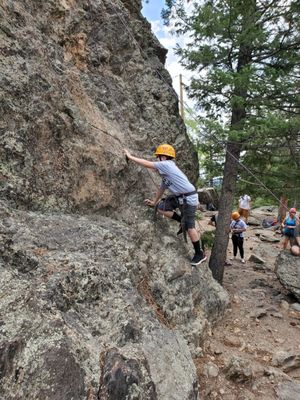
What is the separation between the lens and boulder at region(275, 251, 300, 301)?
25.9 feet

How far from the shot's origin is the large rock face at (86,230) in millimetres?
2973

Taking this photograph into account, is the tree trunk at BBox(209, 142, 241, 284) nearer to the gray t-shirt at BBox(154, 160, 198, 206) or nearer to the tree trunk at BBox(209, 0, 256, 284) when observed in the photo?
the tree trunk at BBox(209, 0, 256, 284)

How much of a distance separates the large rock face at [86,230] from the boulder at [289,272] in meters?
2.23

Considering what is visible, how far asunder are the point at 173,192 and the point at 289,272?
4.51 m

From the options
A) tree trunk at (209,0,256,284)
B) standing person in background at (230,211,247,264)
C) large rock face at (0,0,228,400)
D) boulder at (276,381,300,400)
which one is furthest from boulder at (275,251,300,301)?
boulder at (276,381,300,400)

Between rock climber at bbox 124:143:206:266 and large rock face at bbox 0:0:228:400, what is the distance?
13.0 inches

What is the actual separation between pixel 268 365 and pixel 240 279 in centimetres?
446

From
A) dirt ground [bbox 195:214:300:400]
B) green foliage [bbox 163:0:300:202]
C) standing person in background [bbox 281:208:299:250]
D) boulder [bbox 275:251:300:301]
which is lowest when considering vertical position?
dirt ground [bbox 195:214:300:400]

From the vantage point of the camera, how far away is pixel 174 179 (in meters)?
5.71

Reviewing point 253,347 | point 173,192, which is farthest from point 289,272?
point 173,192

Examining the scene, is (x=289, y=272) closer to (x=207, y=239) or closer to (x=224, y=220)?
(x=224, y=220)

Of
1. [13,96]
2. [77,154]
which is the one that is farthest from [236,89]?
[13,96]

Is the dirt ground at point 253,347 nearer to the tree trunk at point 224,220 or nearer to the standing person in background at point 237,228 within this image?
the tree trunk at point 224,220

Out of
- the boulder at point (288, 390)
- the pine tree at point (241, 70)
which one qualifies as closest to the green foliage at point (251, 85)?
the pine tree at point (241, 70)
